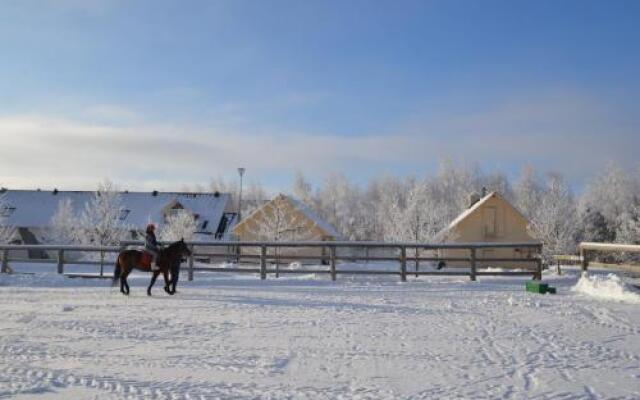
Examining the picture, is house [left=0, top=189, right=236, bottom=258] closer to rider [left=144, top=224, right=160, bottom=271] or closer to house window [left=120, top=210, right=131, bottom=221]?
house window [left=120, top=210, right=131, bottom=221]

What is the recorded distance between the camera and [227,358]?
7.29m

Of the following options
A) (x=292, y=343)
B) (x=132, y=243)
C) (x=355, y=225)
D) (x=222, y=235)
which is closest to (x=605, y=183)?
(x=355, y=225)

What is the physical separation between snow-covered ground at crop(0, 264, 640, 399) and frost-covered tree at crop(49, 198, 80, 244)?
31.2 meters

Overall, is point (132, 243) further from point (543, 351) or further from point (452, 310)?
point (543, 351)

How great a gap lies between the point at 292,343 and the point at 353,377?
6.39 feet

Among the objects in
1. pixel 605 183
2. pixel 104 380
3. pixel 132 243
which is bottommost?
pixel 104 380

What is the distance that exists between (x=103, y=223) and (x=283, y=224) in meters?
12.3

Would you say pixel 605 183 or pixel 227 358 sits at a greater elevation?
pixel 605 183

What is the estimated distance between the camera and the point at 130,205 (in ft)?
178

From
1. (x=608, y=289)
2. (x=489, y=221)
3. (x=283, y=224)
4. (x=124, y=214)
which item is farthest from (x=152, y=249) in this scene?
(x=124, y=214)

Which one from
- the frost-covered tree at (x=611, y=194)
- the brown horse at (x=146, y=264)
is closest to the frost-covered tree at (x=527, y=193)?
the frost-covered tree at (x=611, y=194)

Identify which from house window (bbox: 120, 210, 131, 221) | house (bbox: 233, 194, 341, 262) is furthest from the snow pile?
house window (bbox: 120, 210, 131, 221)

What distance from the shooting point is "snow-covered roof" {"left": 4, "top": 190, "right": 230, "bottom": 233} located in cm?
5225

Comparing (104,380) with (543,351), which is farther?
(543,351)
